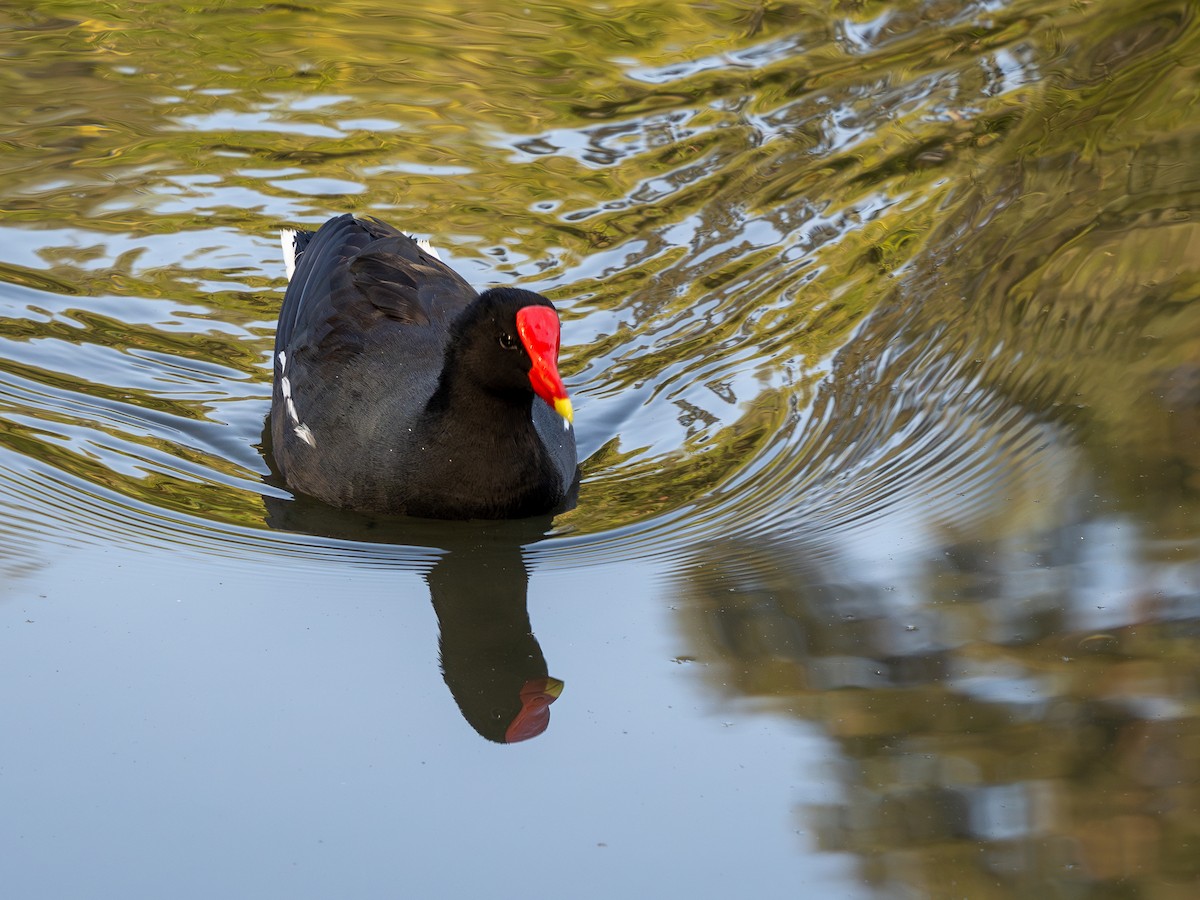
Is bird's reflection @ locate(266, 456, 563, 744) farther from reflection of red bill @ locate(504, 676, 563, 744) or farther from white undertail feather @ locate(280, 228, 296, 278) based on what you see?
white undertail feather @ locate(280, 228, 296, 278)

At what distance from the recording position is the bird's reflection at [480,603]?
4234 millimetres

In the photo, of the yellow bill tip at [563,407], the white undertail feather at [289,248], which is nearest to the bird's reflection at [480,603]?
the yellow bill tip at [563,407]

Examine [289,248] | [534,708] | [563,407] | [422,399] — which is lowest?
[534,708]

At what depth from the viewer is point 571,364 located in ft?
22.6

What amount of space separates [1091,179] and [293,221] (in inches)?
160

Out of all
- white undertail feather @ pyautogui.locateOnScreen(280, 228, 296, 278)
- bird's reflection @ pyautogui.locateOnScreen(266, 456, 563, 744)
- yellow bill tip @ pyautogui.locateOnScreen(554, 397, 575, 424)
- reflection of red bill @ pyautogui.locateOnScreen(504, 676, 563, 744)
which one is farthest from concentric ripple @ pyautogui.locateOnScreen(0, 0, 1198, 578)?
reflection of red bill @ pyautogui.locateOnScreen(504, 676, 563, 744)

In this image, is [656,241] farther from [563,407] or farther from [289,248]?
[563,407]

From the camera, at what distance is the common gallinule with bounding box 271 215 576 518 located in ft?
17.4

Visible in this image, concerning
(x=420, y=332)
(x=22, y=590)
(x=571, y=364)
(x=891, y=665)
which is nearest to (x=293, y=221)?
(x=571, y=364)

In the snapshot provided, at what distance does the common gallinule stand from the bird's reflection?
0.28 ft

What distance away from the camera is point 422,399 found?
18.2 ft

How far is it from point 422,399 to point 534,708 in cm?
169

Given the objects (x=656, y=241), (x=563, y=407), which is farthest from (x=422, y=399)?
(x=656, y=241)

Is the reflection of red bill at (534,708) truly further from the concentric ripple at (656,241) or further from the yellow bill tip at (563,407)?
the yellow bill tip at (563,407)
